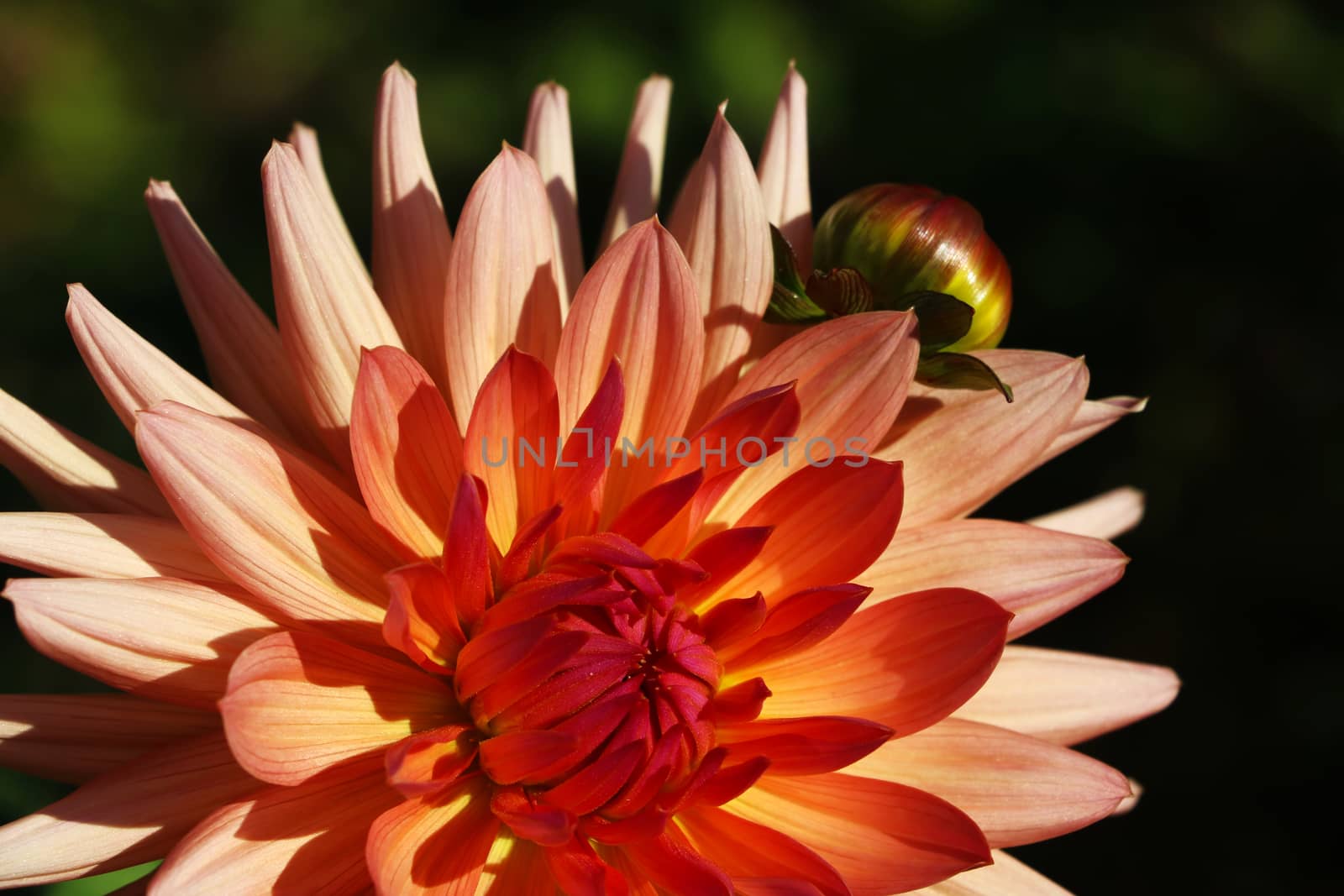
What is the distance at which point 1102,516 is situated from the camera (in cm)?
192

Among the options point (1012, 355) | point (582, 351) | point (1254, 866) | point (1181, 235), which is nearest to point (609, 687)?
point (582, 351)

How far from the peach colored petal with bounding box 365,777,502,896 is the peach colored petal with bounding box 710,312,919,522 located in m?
0.43

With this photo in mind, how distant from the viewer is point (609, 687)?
4.46ft

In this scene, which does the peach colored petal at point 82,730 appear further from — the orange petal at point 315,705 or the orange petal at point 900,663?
the orange petal at point 900,663

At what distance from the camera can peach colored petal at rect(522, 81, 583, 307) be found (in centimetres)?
171

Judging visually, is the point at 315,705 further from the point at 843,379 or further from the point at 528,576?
the point at 843,379

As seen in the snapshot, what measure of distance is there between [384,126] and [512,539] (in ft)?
1.84

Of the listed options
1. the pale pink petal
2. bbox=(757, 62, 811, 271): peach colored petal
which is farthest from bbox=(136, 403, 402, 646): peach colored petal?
the pale pink petal

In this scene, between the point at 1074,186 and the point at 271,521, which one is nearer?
the point at 271,521

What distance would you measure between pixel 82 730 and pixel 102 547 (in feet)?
0.69

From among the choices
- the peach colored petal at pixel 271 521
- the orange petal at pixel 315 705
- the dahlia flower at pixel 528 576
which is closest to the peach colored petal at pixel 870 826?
the dahlia flower at pixel 528 576

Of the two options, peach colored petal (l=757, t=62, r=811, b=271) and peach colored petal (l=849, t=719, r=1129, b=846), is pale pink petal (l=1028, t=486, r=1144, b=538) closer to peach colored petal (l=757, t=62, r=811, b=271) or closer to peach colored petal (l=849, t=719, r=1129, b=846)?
peach colored petal (l=849, t=719, r=1129, b=846)

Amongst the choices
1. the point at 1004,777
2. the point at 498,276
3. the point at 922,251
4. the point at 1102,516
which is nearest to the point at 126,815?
the point at 498,276

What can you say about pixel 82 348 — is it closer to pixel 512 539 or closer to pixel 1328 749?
pixel 512 539
